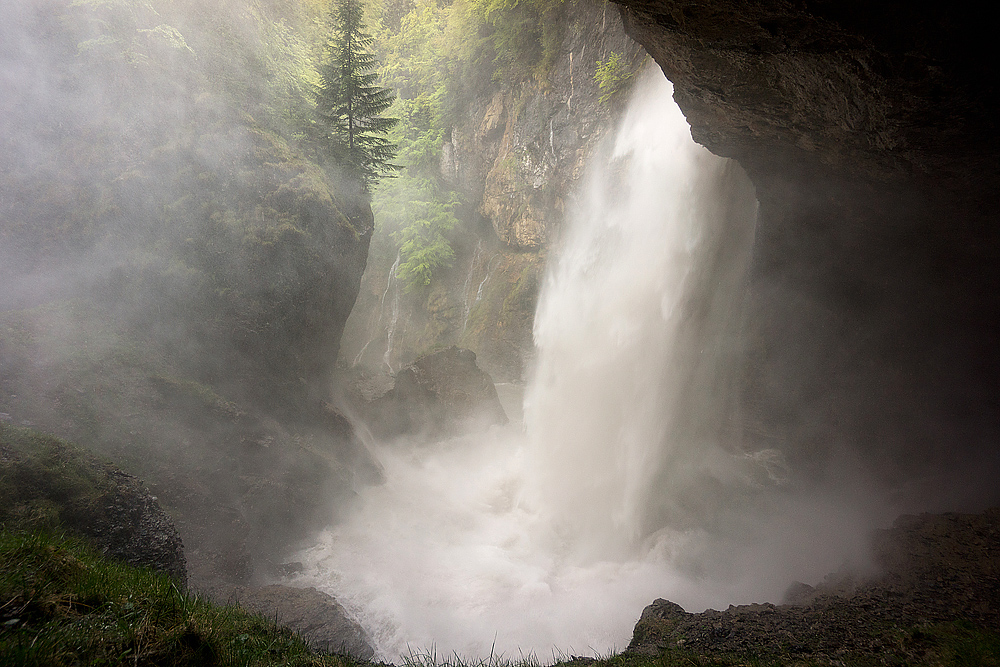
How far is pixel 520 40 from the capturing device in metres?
24.3

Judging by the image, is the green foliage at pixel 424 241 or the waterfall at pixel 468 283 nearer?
the green foliage at pixel 424 241

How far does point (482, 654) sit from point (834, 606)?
19.9ft

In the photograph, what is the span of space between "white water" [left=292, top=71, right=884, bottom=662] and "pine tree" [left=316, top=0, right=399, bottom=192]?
33.6 ft

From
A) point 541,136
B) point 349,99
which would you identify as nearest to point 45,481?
point 349,99

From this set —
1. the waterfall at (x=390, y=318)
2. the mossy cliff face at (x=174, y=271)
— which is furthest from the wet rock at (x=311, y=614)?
the waterfall at (x=390, y=318)

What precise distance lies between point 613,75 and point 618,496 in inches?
697

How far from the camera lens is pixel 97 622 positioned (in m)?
2.32

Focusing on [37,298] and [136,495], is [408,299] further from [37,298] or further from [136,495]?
[136,495]

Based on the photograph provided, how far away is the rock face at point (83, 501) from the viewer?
18.3 ft

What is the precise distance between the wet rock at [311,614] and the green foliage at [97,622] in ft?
18.6

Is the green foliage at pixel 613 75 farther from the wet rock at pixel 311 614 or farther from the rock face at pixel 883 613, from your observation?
the wet rock at pixel 311 614

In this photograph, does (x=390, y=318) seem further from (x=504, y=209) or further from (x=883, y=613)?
(x=883, y=613)

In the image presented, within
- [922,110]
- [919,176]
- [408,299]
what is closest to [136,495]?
[922,110]

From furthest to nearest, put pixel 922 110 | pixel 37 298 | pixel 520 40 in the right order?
pixel 520 40, pixel 37 298, pixel 922 110
